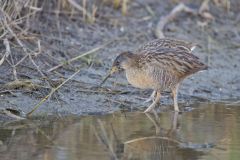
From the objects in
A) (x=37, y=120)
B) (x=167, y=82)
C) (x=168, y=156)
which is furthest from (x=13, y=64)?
(x=168, y=156)

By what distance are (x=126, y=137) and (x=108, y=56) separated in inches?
133

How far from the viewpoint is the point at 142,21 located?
11914 mm

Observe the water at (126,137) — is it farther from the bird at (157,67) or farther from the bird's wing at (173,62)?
the bird's wing at (173,62)

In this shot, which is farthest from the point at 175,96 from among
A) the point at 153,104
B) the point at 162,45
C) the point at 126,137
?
the point at 126,137

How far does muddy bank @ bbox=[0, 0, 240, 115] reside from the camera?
8.63m

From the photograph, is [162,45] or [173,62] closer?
[173,62]

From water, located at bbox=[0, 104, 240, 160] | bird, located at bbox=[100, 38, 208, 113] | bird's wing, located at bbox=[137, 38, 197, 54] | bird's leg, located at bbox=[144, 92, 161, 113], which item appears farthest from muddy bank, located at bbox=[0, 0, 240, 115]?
bird's wing, located at bbox=[137, 38, 197, 54]

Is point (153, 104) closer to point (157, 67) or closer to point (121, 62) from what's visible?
point (157, 67)

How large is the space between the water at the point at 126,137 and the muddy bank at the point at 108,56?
0.54 metres

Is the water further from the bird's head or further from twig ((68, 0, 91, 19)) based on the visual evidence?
twig ((68, 0, 91, 19))

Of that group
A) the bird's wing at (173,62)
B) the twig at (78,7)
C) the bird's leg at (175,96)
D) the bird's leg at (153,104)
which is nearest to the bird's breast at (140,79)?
the bird's wing at (173,62)

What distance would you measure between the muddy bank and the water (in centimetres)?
54

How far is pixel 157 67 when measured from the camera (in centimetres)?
870

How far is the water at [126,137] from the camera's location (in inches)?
258
